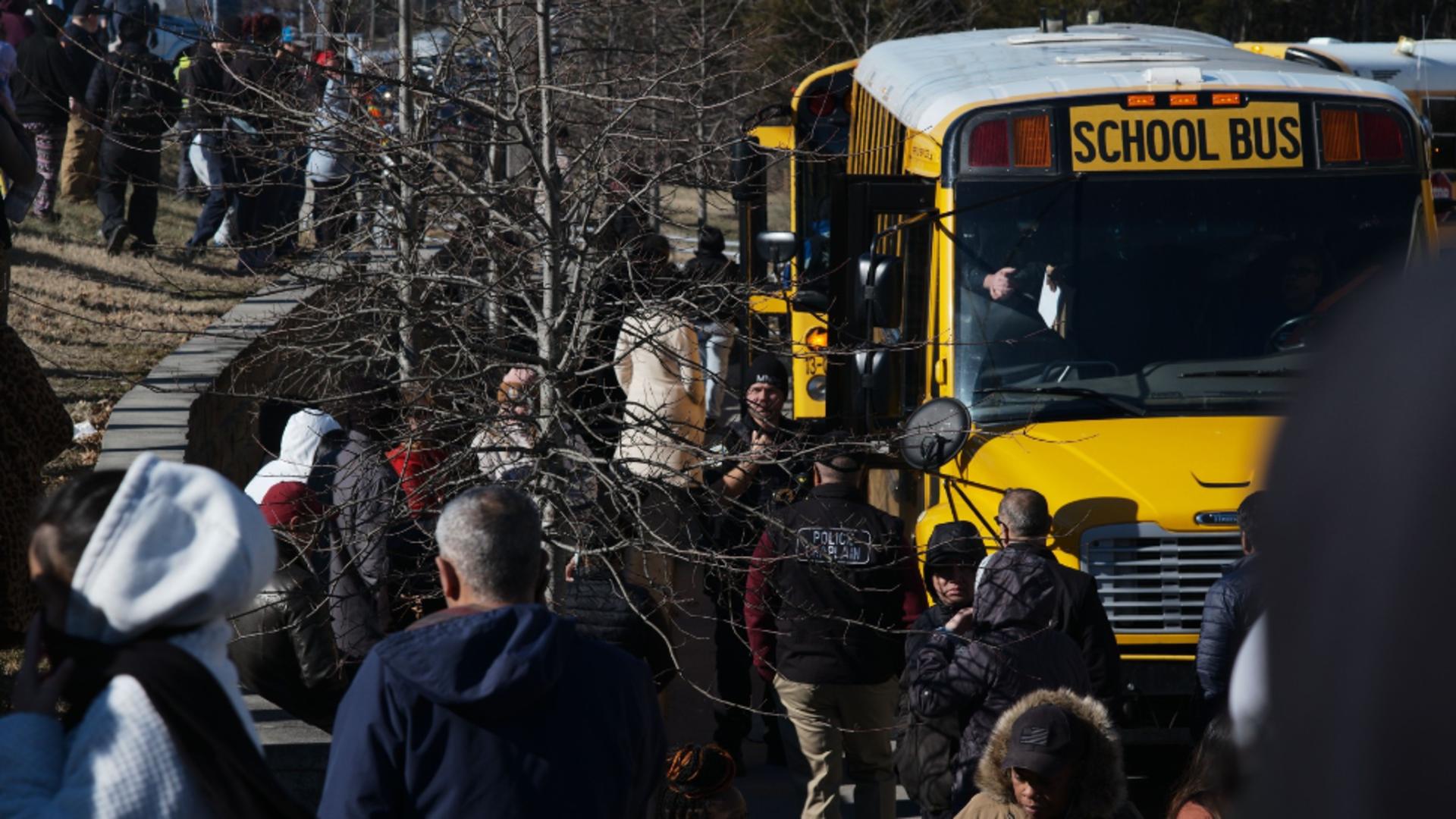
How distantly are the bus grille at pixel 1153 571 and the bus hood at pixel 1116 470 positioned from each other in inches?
2.3

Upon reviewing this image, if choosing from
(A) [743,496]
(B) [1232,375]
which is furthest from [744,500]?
(B) [1232,375]

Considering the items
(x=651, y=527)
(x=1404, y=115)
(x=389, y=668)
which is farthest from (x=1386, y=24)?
(x=389, y=668)

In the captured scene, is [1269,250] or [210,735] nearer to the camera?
[210,735]

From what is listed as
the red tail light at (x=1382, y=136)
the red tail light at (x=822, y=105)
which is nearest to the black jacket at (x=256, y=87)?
the red tail light at (x=1382, y=136)

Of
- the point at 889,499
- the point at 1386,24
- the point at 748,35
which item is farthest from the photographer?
the point at 1386,24

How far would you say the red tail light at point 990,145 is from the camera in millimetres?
7543

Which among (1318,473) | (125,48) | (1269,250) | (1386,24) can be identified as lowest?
(1318,473)

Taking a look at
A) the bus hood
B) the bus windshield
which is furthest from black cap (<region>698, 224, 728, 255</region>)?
the bus hood

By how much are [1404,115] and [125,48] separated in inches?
265

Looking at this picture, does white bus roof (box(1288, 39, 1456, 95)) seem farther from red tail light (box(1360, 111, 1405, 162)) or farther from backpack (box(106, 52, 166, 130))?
backpack (box(106, 52, 166, 130))

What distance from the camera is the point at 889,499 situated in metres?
8.61

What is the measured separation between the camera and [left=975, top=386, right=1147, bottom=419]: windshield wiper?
725 cm

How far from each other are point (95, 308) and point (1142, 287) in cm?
743

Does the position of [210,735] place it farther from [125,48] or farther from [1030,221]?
[125,48]
